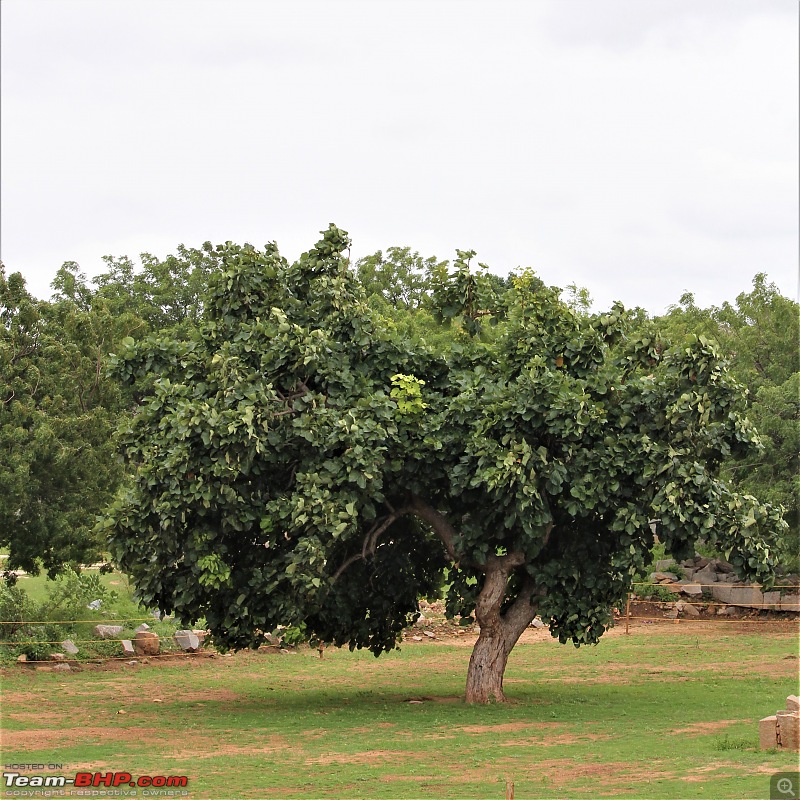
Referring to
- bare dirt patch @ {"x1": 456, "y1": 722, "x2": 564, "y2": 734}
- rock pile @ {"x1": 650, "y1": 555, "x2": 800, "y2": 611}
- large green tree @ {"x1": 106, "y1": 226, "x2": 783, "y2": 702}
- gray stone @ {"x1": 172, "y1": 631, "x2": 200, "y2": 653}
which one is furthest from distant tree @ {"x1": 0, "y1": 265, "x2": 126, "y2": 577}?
rock pile @ {"x1": 650, "y1": 555, "x2": 800, "y2": 611}

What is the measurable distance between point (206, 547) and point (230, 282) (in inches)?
153

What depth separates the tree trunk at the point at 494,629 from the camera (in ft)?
59.0

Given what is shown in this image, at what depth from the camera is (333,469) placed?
16.0 metres

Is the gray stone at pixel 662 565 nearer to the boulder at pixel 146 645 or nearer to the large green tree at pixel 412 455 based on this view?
the boulder at pixel 146 645

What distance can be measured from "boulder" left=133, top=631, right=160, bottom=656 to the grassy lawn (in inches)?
30.1

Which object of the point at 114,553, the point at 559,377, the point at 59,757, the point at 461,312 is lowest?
the point at 59,757

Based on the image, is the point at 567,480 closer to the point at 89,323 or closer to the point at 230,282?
the point at 230,282

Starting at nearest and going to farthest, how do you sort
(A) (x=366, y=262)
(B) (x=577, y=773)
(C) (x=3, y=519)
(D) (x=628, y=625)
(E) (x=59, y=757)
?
(B) (x=577, y=773)
(E) (x=59, y=757)
(C) (x=3, y=519)
(D) (x=628, y=625)
(A) (x=366, y=262)

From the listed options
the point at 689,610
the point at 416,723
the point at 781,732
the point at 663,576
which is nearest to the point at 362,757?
the point at 416,723

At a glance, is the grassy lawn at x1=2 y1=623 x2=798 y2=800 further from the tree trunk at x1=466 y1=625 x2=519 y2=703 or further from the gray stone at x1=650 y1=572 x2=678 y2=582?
the gray stone at x1=650 y1=572 x2=678 y2=582

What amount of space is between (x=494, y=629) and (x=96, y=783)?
24.0ft

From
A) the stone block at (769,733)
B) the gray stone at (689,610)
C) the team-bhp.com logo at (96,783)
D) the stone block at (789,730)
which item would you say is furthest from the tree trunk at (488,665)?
the gray stone at (689,610)

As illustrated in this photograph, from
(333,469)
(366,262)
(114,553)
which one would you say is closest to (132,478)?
(114,553)

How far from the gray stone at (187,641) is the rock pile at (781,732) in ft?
53.7
